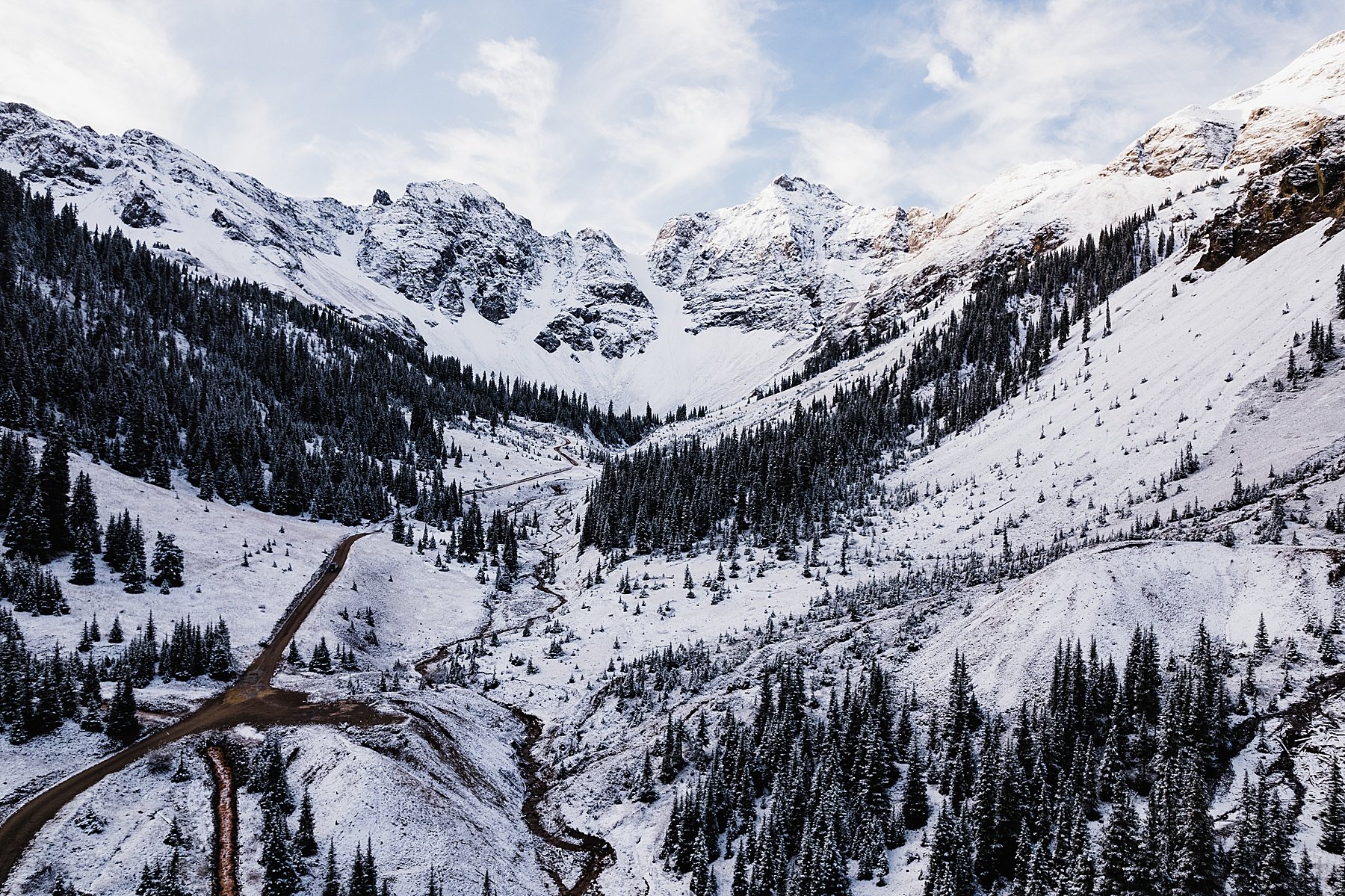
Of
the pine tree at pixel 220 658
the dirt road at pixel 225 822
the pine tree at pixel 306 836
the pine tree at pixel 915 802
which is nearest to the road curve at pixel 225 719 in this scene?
the pine tree at pixel 220 658

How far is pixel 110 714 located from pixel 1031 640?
53445mm

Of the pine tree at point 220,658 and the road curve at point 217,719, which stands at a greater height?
the pine tree at point 220,658

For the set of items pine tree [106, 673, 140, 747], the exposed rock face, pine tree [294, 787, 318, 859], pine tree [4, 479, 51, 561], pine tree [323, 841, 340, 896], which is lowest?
pine tree [323, 841, 340, 896]

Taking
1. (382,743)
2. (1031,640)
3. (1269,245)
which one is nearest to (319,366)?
(382,743)

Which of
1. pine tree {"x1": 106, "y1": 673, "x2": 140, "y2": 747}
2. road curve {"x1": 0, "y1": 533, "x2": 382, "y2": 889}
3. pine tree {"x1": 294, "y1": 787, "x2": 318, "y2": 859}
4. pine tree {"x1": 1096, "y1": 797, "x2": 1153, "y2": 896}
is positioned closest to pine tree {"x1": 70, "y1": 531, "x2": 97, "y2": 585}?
road curve {"x1": 0, "y1": 533, "x2": 382, "y2": 889}

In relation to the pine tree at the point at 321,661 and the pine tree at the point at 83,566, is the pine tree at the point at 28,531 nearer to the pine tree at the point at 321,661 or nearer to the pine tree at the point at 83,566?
the pine tree at the point at 83,566

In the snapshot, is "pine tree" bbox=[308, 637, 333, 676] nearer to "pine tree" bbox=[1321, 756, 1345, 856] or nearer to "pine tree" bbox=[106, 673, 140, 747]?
"pine tree" bbox=[106, 673, 140, 747]

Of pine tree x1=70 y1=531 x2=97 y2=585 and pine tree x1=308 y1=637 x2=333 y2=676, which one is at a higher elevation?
pine tree x1=70 y1=531 x2=97 y2=585

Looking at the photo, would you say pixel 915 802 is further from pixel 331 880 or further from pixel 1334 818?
pixel 331 880

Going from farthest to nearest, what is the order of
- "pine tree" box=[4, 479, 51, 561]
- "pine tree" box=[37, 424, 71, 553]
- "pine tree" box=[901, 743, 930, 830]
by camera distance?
1. "pine tree" box=[37, 424, 71, 553]
2. "pine tree" box=[4, 479, 51, 561]
3. "pine tree" box=[901, 743, 930, 830]

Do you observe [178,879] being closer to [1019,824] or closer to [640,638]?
[1019,824]

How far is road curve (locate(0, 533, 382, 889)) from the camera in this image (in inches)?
1254

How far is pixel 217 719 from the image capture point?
4525 centimetres

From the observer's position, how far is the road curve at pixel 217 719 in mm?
31844
